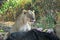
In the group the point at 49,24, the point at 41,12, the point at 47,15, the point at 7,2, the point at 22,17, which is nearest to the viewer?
the point at 22,17

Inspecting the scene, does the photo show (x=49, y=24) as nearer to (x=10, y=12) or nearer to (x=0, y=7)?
(x=10, y=12)

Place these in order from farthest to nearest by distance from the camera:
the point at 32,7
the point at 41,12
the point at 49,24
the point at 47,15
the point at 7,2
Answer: the point at 7,2 < the point at 32,7 < the point at 41,12 < the point at 47,15 < the point at 49,24

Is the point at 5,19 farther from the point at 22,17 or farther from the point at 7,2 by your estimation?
the point at 22,17

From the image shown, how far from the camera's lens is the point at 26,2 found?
10250 millimetres

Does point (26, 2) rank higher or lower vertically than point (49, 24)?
higher

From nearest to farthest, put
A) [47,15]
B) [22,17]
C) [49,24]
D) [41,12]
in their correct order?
[22,17]
[49,24]
[47,15]
[41,12]

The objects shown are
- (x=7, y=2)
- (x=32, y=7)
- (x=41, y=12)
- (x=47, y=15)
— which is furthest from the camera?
(x=7, y=2)

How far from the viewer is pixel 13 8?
10422 millimetres

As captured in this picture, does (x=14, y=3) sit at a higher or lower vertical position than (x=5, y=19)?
higher

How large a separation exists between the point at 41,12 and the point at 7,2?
7.77 feet

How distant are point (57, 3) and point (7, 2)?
3.65 m

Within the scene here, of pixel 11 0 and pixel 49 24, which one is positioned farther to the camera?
pixel 11 0

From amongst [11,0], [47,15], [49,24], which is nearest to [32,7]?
[11,0]

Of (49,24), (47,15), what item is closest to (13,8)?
(47,15)
